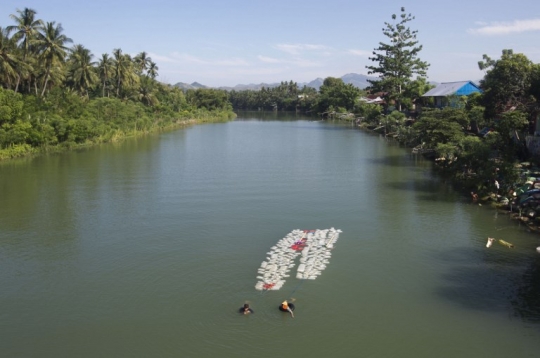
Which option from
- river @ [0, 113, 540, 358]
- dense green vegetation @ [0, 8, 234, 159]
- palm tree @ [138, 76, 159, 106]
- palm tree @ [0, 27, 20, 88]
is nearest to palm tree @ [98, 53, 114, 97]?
dense green vegetation @ [0, 8, 234, 159]

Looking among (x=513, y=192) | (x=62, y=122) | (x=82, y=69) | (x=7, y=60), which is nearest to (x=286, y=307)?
(x=513, y=192)

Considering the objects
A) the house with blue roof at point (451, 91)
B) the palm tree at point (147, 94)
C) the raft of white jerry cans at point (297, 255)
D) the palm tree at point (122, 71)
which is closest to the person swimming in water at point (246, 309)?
the raft of white jerry cans at point (297, 255)

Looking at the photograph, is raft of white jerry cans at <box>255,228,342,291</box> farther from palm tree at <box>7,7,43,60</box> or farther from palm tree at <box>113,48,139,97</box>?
palm tree at <box>113,48,139,97</box>

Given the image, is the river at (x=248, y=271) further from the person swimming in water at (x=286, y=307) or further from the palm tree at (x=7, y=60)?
the palm tree at (x=7, y=60)

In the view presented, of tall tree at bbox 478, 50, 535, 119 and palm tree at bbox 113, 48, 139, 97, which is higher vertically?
palm tree at bbox 113, 48, 139, 97

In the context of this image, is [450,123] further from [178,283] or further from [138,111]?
[138,111]

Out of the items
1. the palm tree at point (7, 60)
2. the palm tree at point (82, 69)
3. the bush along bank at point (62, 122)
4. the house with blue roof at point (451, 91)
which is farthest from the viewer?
the palm tree at point (82, 69)

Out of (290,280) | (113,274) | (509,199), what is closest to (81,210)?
(113,274)
